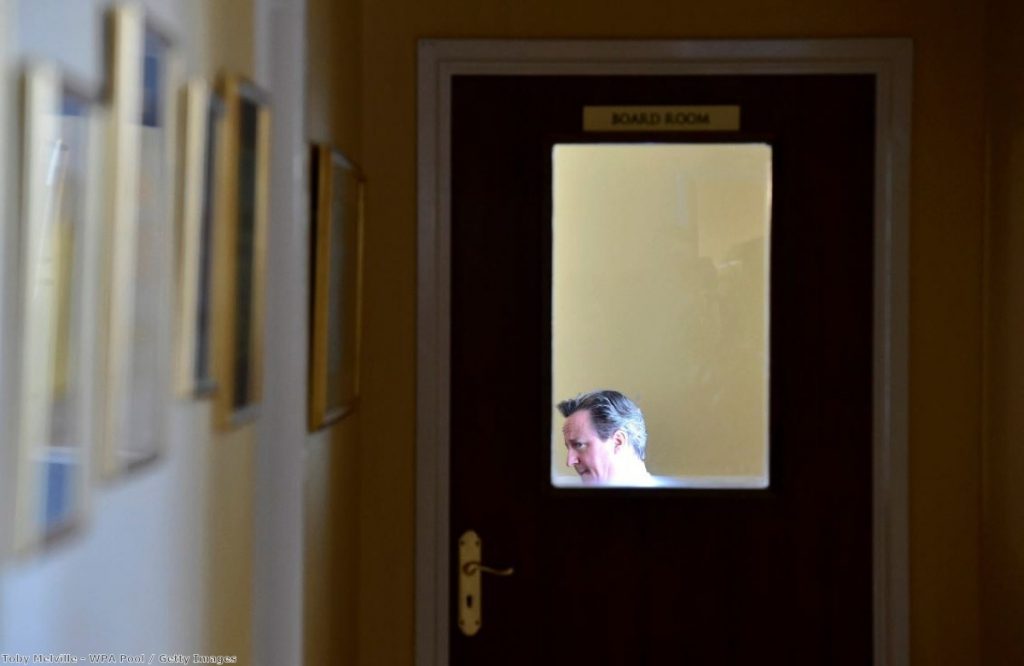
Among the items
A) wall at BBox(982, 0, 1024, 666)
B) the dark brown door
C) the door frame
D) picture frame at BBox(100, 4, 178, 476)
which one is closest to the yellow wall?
the door frame

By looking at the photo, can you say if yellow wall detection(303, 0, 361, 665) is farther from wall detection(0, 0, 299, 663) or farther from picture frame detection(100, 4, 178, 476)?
picture frame detection(100, 4, 178, 476)

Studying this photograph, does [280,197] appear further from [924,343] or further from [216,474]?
[924,343]

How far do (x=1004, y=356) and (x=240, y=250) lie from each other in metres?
1.70

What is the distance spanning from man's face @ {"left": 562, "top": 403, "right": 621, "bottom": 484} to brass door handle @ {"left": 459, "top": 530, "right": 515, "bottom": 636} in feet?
0.85

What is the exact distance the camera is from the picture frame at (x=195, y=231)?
146cm

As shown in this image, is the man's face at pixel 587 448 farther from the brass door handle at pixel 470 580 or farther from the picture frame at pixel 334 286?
the picture frame at pixel 334 286

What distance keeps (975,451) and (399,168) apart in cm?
137

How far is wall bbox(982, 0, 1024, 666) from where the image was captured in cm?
266

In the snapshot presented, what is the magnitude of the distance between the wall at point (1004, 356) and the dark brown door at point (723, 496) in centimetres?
25

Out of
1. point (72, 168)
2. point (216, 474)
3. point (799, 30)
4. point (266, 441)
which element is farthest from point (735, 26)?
point (72, 168)

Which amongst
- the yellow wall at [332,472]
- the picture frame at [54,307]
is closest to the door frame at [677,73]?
the yellow wall at [332,472]

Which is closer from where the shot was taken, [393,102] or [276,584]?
[276,584]

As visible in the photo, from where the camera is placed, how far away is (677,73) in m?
2.89

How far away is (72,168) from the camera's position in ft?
3.67
